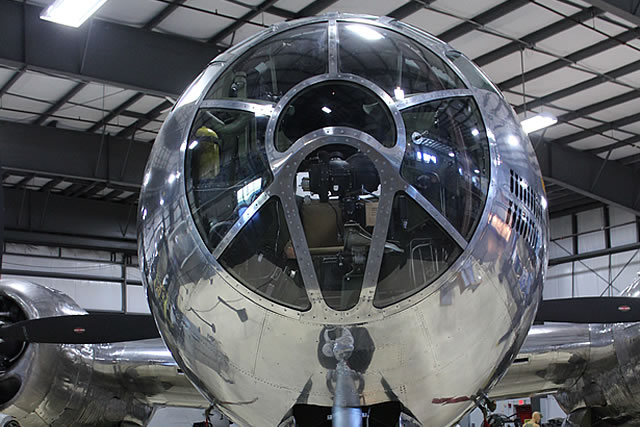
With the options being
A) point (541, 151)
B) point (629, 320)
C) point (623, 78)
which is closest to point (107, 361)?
point (629, 320)

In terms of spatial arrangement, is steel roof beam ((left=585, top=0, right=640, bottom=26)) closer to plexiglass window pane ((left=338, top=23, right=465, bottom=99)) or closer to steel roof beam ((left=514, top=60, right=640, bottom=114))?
steel roof beam ((left=514, top=60, right=640, bottom=114))

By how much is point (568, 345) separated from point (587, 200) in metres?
28.5

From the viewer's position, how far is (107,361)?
865cm

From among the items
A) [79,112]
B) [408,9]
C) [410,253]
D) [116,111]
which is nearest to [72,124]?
[79,112]

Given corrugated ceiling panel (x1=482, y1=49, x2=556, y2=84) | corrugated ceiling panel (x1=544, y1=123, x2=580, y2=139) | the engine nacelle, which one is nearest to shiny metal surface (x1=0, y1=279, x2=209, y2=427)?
the engine nacelle

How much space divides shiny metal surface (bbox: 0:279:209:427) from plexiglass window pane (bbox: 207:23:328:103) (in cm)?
443

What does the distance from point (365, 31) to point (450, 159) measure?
3.27ft

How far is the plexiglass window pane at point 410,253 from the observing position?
3.88 m

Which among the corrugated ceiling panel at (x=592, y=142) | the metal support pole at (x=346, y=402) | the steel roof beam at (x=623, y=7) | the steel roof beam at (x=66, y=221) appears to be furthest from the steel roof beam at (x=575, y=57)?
the steel roof beam at (x=66, y=221)

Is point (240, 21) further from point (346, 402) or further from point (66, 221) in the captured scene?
point (66, 221)

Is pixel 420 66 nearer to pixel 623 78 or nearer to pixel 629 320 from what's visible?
pixel 629 320

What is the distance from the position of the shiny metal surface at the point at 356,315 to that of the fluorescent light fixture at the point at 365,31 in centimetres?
44

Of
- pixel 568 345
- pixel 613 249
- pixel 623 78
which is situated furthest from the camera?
pixel 613 249

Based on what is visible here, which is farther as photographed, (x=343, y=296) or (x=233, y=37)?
(x=233, y=37)
